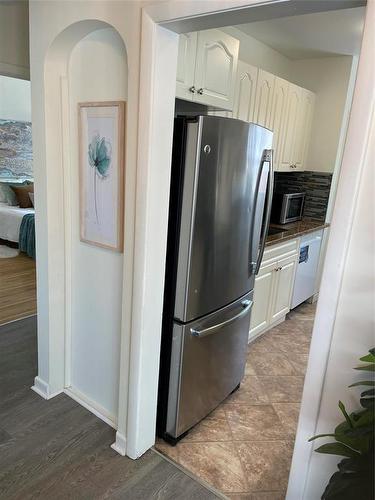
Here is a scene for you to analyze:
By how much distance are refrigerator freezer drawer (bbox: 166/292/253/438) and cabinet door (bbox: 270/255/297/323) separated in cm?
93

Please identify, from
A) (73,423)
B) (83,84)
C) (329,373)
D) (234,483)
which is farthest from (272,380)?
(83,84)

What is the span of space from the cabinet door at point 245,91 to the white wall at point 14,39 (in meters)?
1.50

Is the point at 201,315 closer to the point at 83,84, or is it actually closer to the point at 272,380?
the point at 272,380

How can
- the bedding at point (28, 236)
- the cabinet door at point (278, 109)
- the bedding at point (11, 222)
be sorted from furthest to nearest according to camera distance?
the bedding at point (11, 222) → the bedding at point (28, 236) → the cabinet door at point (278, 109)

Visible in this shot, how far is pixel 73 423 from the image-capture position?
220cm

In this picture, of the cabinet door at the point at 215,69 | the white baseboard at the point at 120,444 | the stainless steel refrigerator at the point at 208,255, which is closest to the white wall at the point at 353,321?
the stainless steel refrigerator at the point at 208,255

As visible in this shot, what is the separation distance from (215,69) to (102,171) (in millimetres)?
1103

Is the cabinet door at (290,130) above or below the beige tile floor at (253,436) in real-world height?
above

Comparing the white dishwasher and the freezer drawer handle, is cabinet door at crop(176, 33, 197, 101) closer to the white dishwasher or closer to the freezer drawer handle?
the freezer drawer handle

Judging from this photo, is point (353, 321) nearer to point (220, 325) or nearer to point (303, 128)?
point (220, 325)

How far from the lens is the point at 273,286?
325 centimetres

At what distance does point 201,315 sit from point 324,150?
112 inches

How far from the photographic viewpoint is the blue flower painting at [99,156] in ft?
6.05

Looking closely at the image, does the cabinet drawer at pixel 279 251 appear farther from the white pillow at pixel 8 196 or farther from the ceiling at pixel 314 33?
the white pillow at pixel 8 196
